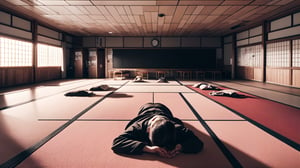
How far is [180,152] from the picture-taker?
1616 mm

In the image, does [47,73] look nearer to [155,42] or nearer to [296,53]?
[155,42]

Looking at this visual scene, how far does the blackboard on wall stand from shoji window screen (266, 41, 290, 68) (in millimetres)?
4011

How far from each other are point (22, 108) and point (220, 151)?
3.29 metres

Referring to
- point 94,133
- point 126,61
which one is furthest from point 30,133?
point 126,61

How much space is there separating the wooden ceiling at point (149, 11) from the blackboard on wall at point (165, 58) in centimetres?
343

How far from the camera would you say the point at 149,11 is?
612 centimetres

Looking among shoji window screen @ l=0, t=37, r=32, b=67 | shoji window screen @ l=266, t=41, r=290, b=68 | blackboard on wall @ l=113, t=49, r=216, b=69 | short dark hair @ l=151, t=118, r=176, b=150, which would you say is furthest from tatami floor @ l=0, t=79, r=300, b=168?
blackboard on wall @ l=113, t=49, r=216, b=69

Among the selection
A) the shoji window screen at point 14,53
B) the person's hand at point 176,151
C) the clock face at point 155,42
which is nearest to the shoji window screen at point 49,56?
the shoji window screen at point 14,53

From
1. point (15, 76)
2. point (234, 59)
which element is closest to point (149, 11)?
point (15, 76)

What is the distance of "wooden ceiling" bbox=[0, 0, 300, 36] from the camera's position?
17.4 ft

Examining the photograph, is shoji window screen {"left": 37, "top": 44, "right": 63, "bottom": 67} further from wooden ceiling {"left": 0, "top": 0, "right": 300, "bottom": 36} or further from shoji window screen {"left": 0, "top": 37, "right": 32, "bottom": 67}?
wooden ceiling {"left": 0, "top": 0, "right": 300, "bottom": 36}

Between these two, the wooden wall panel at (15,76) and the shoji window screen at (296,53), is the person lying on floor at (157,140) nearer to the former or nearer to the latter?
the wooden wall panel at (15,76)

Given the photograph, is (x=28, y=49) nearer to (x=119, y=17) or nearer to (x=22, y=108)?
(x=119, y=17)

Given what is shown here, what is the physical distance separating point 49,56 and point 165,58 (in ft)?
20.9
